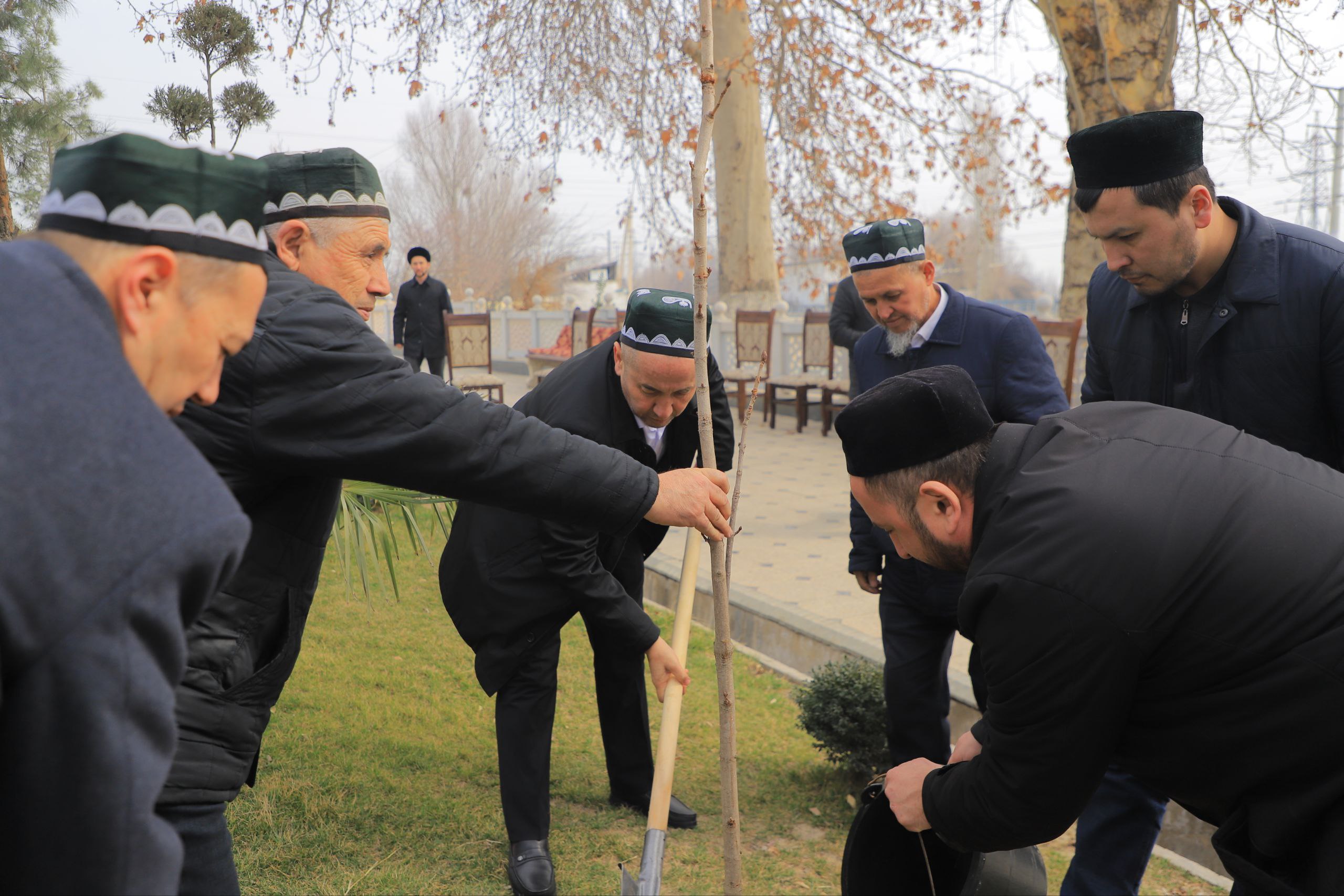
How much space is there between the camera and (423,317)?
531 inches

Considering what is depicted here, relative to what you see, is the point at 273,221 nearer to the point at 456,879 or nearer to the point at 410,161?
the point at 456,879

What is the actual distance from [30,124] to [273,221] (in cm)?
421

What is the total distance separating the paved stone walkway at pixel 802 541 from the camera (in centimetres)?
558

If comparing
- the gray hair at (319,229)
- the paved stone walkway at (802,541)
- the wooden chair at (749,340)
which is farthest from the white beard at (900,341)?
the wooden chair at (749,340)

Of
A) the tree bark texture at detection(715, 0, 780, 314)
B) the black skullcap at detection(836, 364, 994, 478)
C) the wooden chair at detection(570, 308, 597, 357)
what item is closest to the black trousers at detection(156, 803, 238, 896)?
the black skullcap at detection(836, 364, 994, 478)

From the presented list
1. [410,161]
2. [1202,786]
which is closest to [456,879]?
[1202,786]

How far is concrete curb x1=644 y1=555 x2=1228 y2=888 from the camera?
3.44 m

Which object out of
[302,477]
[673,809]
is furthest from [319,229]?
[673,809]

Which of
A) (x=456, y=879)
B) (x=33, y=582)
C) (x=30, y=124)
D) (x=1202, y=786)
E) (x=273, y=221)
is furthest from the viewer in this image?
(x=30, y=124)

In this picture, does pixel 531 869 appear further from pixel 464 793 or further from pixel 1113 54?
pixel 1113 54

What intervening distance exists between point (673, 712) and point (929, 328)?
68.8 inches

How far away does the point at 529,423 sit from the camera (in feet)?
5.92

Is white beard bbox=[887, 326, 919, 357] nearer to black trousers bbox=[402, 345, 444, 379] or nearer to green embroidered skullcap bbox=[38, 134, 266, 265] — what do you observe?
green embroidered skullcap bbox=[38, 134, 266, 265]

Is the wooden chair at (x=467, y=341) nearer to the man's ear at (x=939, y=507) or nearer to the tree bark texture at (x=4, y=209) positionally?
the tree bark texture at (x=4, y=209)
